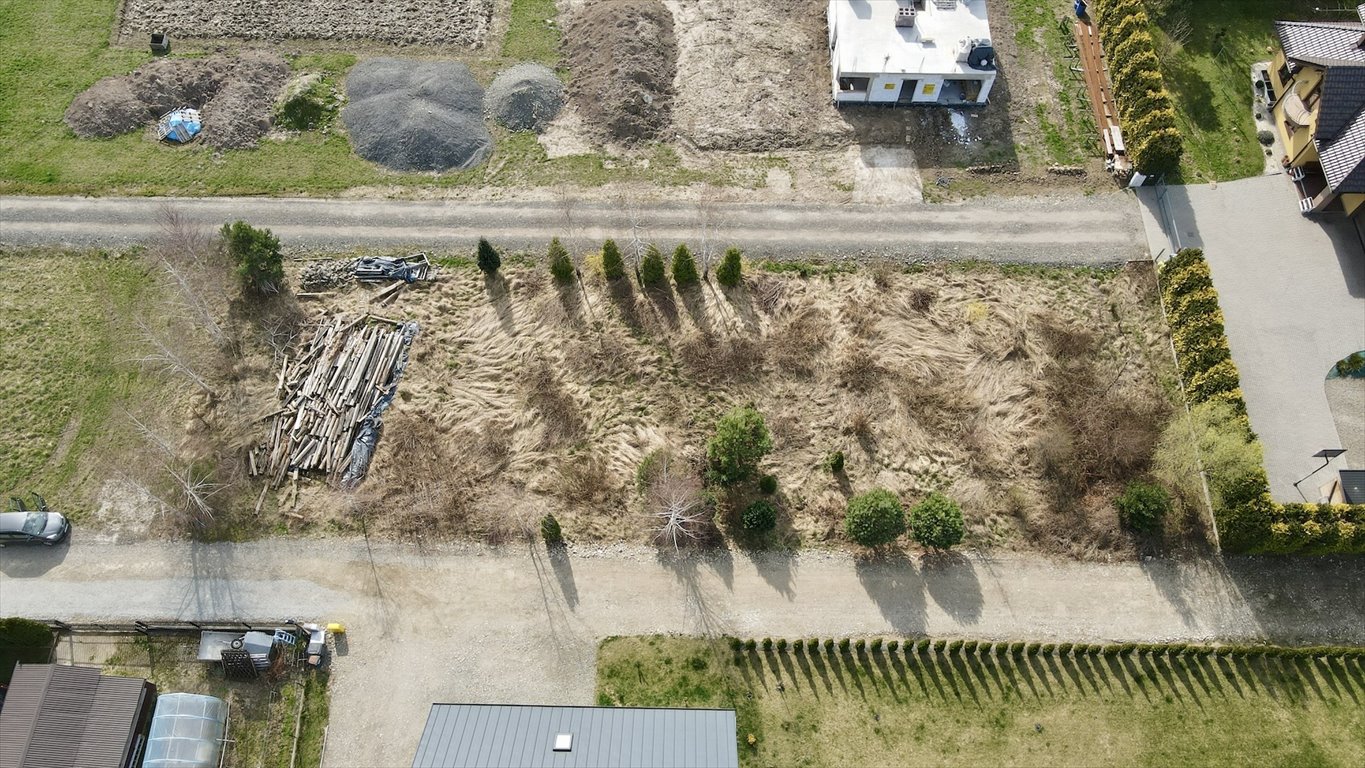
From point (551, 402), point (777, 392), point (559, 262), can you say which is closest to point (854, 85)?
point (777, 392)

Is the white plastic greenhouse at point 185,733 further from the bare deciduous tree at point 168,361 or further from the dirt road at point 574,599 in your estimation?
the bare deciduous tree at point 168,361

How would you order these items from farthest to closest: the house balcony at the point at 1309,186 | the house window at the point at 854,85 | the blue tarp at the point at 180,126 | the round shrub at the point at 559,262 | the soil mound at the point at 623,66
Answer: the house window at the point at 854,85, the soil mound at the point at 623,66, the blue tarp at the point at 180,126, the house balcony at the point at 1309,186, the round shrub at the point at 559,262

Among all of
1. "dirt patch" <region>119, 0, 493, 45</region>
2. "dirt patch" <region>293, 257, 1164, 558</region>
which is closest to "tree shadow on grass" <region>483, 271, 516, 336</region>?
"dirt patch" <region>293, 257, 1164, 558</region>

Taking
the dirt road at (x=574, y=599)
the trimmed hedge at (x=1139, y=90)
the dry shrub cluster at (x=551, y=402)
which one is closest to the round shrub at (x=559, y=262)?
the dry shrub cluster at (x=551, y=402)

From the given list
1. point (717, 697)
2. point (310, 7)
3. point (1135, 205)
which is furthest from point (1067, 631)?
point (310, 7)

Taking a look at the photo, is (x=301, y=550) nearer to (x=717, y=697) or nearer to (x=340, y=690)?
(x=340, y=690)

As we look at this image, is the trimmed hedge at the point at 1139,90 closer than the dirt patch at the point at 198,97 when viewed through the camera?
Yes
